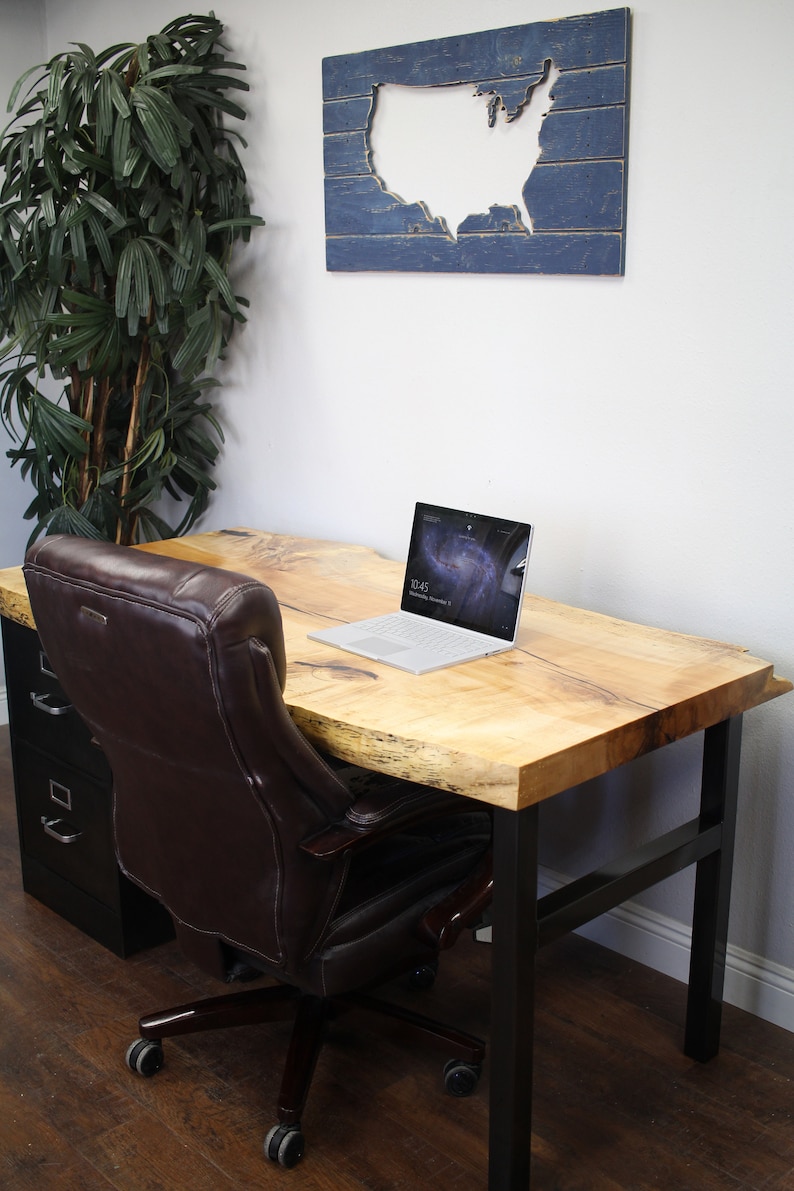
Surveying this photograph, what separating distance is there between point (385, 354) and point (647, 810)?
1.19 m

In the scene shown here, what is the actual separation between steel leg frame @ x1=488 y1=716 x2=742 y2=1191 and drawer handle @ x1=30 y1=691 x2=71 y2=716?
47.5 inches

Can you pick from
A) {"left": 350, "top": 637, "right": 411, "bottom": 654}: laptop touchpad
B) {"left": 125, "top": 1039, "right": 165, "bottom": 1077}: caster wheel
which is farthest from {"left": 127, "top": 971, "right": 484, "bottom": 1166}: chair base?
{"left": 350, "top": 637, "right": 411, "bottom": 654}: laptop touchpad

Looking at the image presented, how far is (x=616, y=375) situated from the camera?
90.4 inches

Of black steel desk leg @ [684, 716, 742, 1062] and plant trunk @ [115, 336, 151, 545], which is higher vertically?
plant trunk @ [115, 336, 151, 545]

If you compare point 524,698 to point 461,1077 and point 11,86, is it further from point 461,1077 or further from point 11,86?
point 11,86

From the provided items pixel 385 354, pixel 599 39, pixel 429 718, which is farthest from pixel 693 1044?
pixel 599 39

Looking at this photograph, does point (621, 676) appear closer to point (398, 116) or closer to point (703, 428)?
point (703, 428)

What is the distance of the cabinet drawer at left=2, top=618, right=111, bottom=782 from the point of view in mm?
2441

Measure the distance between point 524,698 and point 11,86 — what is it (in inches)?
112

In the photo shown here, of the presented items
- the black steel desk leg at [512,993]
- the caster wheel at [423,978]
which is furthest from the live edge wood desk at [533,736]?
the caster wheel at [423,978]

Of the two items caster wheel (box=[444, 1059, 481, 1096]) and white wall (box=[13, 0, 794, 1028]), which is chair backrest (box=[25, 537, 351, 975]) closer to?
caster wheel (box=[444, 1059, 481, 1096])

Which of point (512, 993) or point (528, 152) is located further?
point (528, 152)

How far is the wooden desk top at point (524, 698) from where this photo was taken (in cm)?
161

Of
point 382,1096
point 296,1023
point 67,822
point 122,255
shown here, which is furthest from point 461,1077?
point 122,255
